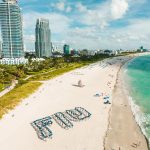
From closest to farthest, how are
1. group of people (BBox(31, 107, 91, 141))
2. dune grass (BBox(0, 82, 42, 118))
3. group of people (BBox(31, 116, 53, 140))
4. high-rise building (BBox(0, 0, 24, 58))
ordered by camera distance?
group of people (BBox(31, 116, 53, 140)), group of people (BBox(31, 107, 91, 141)), dune grass (BBox(0, 82, 42, 118)), high-rise building (BBox(0, 0, 24, 58))

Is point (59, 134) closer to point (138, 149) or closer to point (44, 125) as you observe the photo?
point (44, 125)

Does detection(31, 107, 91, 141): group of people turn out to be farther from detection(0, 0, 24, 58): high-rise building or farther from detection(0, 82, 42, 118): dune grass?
detection(0, 0, 24, 58): high-rise building

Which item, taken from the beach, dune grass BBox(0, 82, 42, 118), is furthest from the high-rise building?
the beach

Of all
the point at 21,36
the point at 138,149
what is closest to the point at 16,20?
the point at 21,36

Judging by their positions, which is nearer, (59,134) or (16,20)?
(59,134)

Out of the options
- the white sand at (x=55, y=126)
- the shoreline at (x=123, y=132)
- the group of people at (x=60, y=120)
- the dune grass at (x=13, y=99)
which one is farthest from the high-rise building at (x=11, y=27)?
the group of people at (x=60, y=120)

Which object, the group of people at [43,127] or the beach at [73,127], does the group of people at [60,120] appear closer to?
the group of people at [43,127]

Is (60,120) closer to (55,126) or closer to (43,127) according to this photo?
(55,126)

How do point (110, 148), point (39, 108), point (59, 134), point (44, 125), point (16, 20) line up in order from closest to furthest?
point (110, 148)
point (59, 134)
point (44, 125)
point (39, 108)
point (16, 20)
